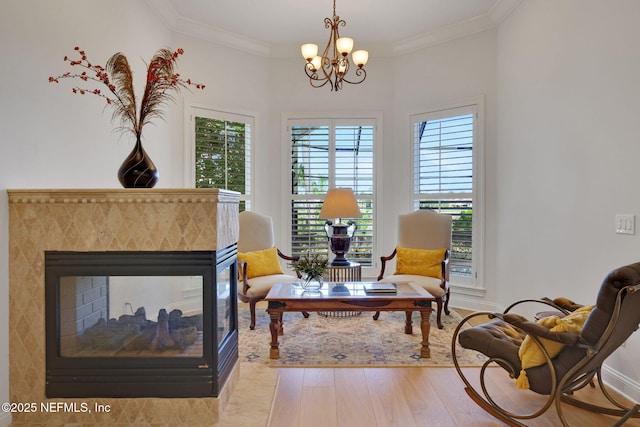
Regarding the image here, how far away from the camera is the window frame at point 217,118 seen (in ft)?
15.1

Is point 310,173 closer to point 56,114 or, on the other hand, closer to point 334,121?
point 334,121

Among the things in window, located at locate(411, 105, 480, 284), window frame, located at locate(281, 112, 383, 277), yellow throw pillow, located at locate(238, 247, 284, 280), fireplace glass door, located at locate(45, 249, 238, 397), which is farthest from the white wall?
fireplace glass door, located at locate(45, 249, 238, 397)

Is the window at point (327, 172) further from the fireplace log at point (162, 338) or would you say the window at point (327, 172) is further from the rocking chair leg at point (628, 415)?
the rocking chair leg at point (628, 415)

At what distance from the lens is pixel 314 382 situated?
2.73m

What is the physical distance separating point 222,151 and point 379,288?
2.60 m

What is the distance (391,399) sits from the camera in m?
2.48

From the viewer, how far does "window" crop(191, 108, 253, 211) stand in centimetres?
468

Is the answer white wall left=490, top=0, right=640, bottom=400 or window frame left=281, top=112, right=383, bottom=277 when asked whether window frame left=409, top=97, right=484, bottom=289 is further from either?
window frame left=281, top=112, right=383, bottom=277

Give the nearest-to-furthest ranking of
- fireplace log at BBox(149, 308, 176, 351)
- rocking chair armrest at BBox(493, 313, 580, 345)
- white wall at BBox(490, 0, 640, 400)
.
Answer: rocking chair armrest at BBox(493, 313, 580, 345) → fireplace log at BBox(149, 308, 176, 351) → white wall at BBox(490, 0, 640, 400)

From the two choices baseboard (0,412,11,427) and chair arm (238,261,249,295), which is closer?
baseboard (0,412,11,427)

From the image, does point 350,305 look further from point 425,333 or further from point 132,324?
point 132,324

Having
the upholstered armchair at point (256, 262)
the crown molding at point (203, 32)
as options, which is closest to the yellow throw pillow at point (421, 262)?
the upholstered armchair at point (256, 262)

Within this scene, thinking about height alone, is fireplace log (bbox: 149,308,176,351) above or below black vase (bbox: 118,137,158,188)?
below

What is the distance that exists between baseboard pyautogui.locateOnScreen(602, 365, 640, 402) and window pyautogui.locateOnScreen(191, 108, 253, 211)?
3.87 meters
